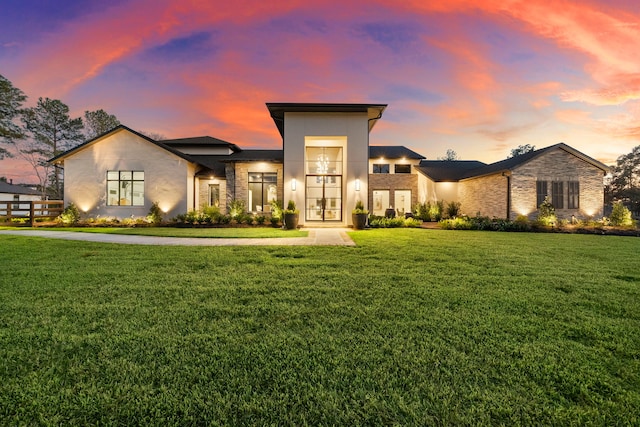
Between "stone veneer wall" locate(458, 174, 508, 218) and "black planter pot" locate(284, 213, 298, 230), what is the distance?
12.9m

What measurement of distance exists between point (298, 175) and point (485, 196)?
43.0 ft

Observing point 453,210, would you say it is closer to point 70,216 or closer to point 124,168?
point 124,168

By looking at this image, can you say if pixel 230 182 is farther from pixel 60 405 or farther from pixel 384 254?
pixel 60 405

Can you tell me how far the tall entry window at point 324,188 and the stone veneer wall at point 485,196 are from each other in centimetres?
1032

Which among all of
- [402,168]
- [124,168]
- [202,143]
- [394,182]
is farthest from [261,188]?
[402,168]

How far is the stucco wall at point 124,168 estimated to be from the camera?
624 inches

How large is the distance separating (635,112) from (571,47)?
39.2 ft

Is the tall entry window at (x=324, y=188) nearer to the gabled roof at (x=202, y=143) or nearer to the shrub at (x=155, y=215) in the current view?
the shrub at (x=155, y=215)

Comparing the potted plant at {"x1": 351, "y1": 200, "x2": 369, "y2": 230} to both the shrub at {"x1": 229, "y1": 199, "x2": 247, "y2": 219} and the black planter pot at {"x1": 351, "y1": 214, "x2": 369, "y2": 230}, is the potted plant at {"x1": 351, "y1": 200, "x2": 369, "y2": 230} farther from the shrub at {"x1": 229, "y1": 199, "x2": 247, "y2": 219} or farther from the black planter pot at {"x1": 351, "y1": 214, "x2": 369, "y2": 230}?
the shrub at {"x1": 229, "y1": 199, "x2": 247, "y2": 219}

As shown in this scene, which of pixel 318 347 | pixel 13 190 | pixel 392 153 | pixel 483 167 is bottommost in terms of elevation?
pixel 318 347

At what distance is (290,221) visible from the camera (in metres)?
13.0

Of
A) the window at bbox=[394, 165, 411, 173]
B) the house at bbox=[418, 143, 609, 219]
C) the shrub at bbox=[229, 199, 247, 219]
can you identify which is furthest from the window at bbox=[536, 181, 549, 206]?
the shrub at bbox=[229, 199, 247, 219]

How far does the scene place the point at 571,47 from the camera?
1244 centimetres

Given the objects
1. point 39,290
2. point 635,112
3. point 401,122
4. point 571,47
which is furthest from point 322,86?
point 635,112
